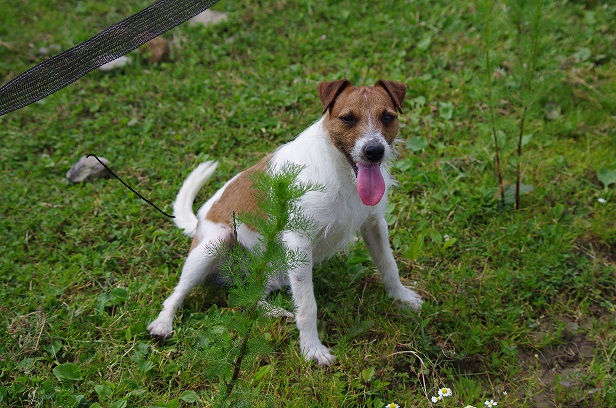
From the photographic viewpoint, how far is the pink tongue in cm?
367

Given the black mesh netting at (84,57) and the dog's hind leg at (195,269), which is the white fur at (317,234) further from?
the black mesh netting at (84,57)

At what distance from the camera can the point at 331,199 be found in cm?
377

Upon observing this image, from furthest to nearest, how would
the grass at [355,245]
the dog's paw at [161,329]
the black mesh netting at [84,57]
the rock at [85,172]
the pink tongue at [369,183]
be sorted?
1. the rock at [85,172]
2. the dog's paw at [161,329]
3. the grass at [355,245]
4. the pink tongue at [369,183]
5. the black mesh netting at [84,57]

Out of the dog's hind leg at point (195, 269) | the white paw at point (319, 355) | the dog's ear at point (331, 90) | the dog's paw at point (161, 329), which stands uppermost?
the dog's ear at point (331, 90)

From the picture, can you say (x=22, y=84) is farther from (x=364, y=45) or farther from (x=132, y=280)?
(x=364, y=45)

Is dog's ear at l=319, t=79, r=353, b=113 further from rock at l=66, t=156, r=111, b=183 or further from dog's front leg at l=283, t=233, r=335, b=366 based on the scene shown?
rock at l=66, t=156, r=111, b=183

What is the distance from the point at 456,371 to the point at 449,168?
78.7 inches

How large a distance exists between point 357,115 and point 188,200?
1.78 metres

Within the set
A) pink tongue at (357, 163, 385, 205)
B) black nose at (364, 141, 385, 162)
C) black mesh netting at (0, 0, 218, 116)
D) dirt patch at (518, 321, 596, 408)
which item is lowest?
dirt patch at (518, 321, 596, 408)

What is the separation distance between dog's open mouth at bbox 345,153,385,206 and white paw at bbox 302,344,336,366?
3.25 ft

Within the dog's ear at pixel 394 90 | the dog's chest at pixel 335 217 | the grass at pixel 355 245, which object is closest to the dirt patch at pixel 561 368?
the grass at pixel 355 245

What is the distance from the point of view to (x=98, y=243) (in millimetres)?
4914

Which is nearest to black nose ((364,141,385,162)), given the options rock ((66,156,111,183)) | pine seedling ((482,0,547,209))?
pine seedling ((482,0,547,209))

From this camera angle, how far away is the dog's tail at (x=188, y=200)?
15.9 ft
